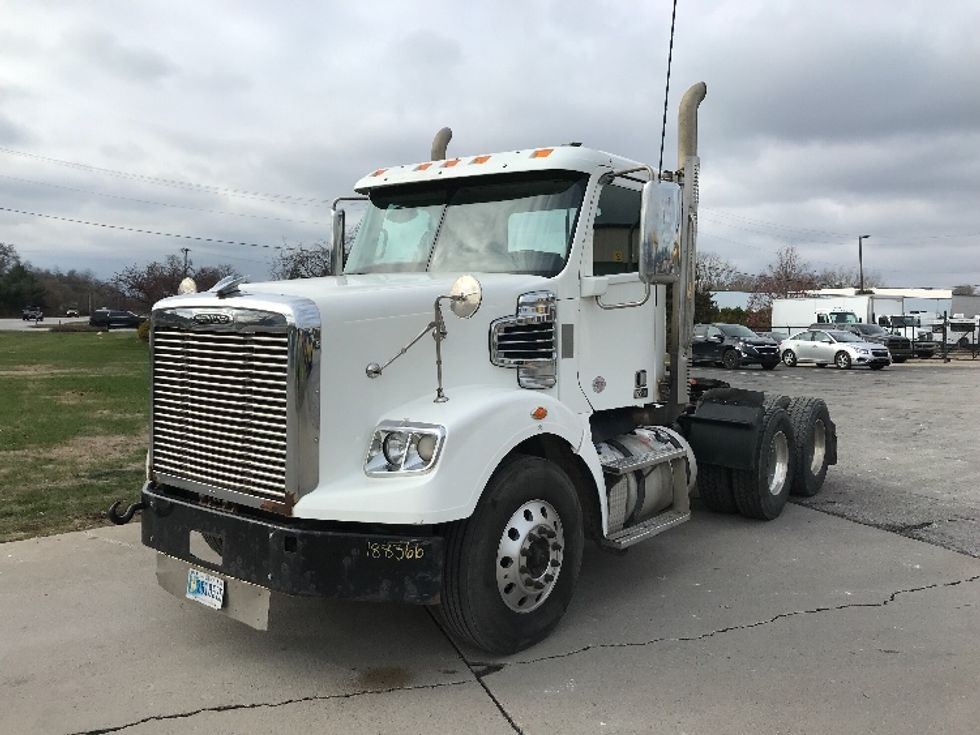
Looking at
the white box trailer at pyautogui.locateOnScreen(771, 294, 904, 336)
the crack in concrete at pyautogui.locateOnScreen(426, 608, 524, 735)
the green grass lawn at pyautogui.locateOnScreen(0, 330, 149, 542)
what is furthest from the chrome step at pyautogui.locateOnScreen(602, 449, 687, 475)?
the white box trailer at pyautogui.locateOnScreen(771, 294, 904, 336)

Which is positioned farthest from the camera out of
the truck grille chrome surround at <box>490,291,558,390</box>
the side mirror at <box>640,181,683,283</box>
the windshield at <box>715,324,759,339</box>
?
the windshield at <box>715,324,759,339</box>

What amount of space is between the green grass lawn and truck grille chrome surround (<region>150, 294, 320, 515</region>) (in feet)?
9.77

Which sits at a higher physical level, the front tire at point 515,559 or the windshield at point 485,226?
the windshield at point 485,226

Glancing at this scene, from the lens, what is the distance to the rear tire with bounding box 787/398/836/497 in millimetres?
7438

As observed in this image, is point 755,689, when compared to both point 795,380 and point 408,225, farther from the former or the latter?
point 795,380

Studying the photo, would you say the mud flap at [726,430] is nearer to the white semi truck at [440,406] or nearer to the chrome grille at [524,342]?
the white semi truck at [440,406]

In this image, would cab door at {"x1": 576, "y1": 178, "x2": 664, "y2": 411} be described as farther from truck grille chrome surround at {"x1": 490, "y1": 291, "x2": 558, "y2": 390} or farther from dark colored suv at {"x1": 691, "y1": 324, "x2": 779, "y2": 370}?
dark colored suv at {"x1": 691, "y1": 324, "x2": 779, "y2": 370}

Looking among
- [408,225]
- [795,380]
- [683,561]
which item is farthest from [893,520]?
[795,380]

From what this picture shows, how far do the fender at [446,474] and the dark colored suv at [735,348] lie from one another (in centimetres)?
2484

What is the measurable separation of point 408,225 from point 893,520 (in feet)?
15.8

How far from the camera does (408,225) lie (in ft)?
17.4

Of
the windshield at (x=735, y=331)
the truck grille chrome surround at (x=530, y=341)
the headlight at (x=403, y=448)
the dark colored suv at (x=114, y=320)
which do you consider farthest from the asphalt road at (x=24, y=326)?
the headlight at (x=403, y=448)

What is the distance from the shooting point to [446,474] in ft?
11.8

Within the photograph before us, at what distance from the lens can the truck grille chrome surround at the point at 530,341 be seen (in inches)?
174
